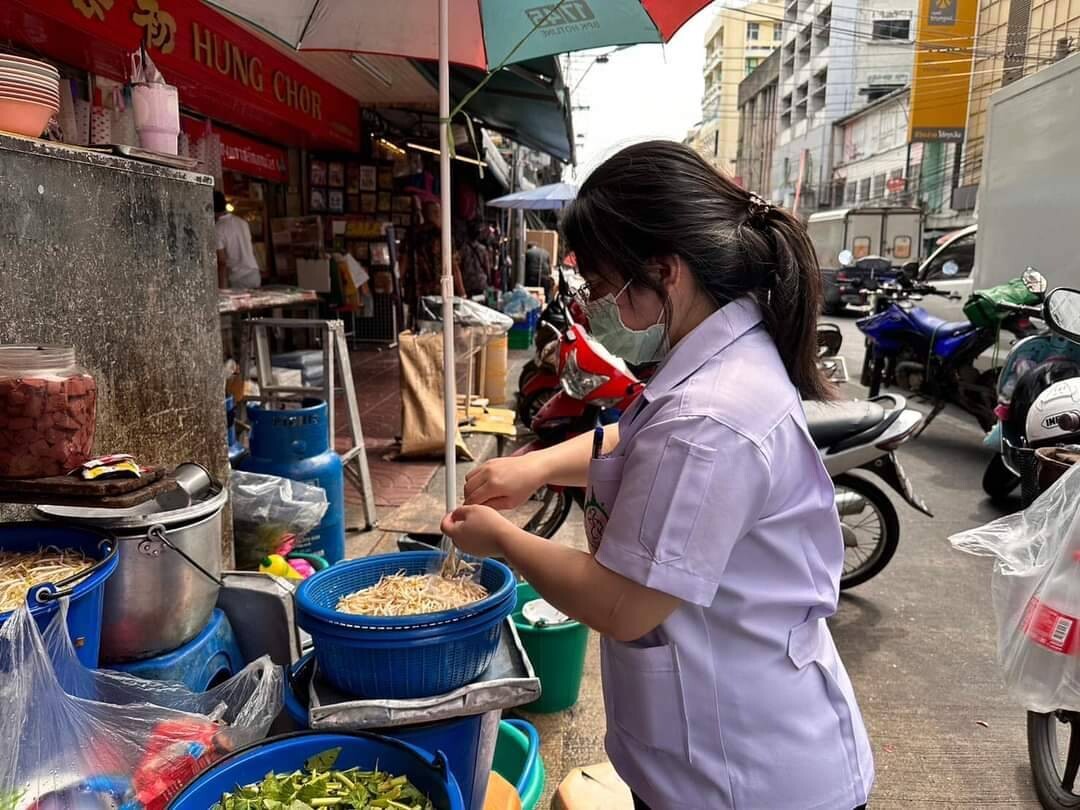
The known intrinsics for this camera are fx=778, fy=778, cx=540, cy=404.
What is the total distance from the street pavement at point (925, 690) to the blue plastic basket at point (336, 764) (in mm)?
1287

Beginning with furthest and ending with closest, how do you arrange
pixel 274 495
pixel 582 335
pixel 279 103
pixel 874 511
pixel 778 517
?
pixel 279 103 < pixel 582 335 < pixel 874 511 < pixel 274 495 < pixel 778 517

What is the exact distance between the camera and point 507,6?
2988 millimetres

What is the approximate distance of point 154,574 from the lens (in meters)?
1.93

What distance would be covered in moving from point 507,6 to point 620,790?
2.79 m

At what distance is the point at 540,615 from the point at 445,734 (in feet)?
3.89

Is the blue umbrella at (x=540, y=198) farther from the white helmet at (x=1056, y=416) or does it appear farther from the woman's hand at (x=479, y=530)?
the woman's hand at (x=479, y=530)

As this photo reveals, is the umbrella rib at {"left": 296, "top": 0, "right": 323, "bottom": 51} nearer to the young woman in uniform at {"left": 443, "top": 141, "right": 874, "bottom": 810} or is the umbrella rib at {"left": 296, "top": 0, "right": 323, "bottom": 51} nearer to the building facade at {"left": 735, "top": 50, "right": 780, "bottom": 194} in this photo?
the young woman in uniform at {"left": 443, "top": 141, "right": 874, "bottom": 810}

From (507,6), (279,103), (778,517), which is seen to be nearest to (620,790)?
(778,517)

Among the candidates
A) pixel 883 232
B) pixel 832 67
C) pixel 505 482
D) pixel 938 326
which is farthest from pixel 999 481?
pixel 832 67

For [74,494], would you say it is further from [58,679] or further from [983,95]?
[983,95]

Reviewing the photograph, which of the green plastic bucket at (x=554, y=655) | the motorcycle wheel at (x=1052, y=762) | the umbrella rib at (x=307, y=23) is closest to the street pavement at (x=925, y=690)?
the green plastic bucket at (x=554, y=655)

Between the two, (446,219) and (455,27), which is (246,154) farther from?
(446,219)

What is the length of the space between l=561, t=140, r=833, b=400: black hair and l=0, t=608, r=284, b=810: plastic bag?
1211 millimetres

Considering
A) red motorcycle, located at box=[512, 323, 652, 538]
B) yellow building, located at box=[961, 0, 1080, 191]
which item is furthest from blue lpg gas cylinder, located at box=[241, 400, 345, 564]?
yellow building, located at box=[961, 0, 1080, 191]
